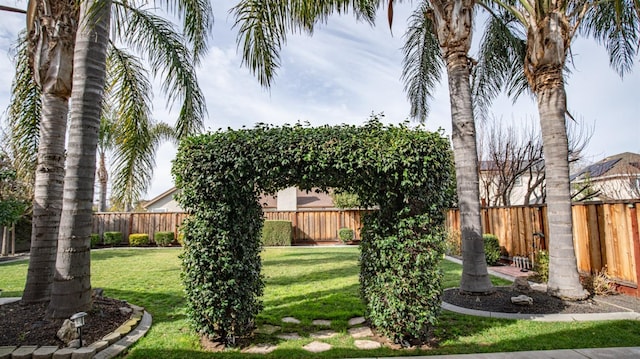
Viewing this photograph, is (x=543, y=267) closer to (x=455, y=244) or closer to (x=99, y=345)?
(x=455, y=244)

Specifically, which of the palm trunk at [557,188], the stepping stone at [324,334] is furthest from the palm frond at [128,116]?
the palm trunk at [557,188]

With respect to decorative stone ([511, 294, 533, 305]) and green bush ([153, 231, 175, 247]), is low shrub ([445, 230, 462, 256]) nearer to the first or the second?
decorative stone ([511, 294, 533, 305])

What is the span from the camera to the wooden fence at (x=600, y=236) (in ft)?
17.6

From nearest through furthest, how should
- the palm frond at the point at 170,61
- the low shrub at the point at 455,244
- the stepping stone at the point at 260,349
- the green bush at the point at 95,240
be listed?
the stepping stone at the point at 260,349 → the palm frond at the point at 170,61 → the low shrub at the point at 455,244 → the green bush at the point at 95,240

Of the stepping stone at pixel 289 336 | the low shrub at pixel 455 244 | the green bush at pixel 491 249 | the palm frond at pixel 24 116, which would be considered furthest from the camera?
the low shrub at pixel 455 244

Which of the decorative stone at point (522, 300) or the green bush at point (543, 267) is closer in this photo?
the decorative stone at point (522, 300)

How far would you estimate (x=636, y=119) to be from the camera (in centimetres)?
1209

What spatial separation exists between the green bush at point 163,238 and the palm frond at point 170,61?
445 inches

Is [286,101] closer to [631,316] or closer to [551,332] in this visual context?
[551,332]

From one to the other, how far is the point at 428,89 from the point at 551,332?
6813 mm

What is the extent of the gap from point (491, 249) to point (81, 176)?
31.0 feet

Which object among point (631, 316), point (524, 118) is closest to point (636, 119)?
point (524, 118)

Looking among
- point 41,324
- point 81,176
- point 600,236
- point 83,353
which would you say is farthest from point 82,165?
point 600,236

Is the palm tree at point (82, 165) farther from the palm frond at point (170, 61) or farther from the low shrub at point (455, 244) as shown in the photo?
the low shrub at point (455, 244)
